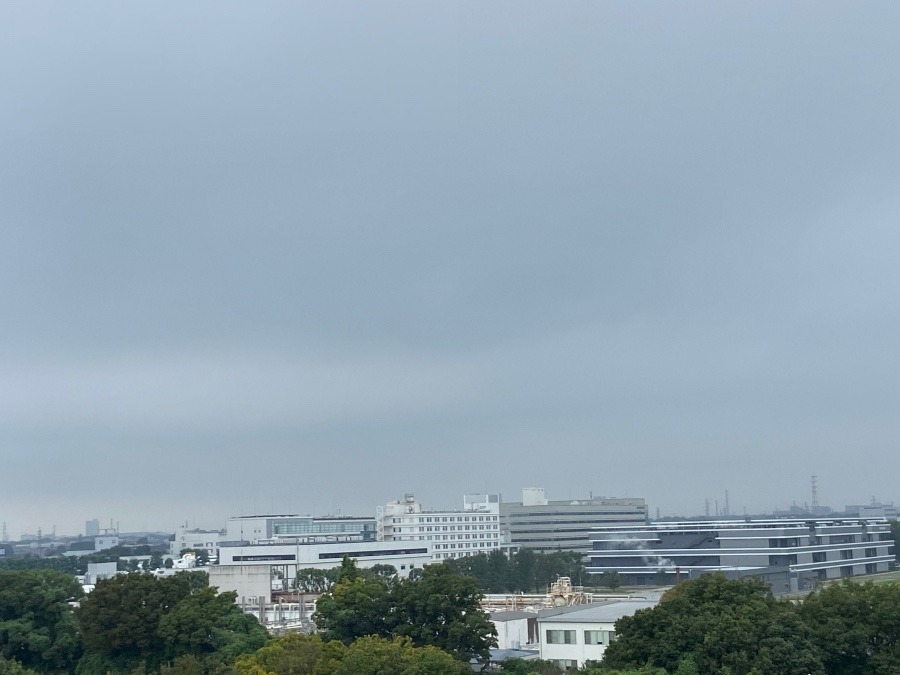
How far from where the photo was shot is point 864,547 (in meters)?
103

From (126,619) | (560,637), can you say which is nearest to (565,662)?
(560,637)

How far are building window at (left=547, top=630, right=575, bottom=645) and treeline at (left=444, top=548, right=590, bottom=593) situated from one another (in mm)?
48393

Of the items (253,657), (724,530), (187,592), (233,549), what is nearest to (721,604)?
(253,657)

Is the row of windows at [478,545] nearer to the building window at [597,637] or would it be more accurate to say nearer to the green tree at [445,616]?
the building window at [597,637]

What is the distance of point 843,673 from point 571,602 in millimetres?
26683

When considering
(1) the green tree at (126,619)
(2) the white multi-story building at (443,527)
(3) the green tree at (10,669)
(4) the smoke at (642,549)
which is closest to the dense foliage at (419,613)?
(1) the green tree at (126,619)

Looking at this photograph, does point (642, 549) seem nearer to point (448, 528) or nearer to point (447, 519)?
point (448, 528)

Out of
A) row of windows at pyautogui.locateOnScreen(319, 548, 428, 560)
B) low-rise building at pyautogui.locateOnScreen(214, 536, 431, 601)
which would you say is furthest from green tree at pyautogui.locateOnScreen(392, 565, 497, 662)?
row of windows at pyautogui.locateOnScreen(319, 548, 428, 560)

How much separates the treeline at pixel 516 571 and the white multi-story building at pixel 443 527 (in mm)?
22877

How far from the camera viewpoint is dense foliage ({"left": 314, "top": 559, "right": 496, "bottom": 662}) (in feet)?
120

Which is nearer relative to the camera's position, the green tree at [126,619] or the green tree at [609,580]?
the green tree at [126,619]

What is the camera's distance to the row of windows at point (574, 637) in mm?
40812

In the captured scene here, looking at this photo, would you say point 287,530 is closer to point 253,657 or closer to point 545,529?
point 545,529

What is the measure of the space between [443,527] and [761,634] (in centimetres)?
9781
